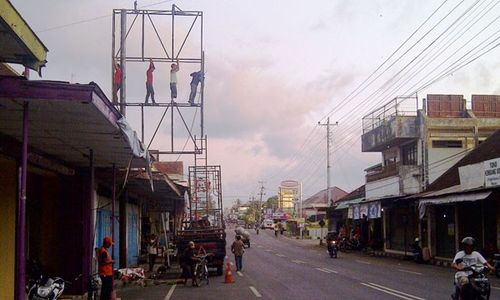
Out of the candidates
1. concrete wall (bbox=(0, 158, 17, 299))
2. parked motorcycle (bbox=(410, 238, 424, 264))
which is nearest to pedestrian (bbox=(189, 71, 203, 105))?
concrete wall (bbox=(0, 158, 17, 299))

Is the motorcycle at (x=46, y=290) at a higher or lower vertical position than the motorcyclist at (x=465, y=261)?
lower

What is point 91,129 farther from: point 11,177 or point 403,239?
point 403,239

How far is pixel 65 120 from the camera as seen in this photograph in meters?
10.6

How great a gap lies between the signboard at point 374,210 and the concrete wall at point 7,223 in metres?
32.9

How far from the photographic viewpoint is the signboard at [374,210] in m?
43.2

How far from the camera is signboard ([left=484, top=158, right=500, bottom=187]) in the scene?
27.2 meters

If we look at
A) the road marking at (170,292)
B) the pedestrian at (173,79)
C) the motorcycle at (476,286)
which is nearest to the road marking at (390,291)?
the motorcycle at (476,286)

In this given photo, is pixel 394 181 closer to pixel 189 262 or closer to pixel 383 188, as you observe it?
pixel 383 188

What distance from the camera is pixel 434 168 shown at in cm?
4072

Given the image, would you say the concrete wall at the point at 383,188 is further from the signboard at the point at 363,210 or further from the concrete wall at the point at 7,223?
the concrete wall at the point at 7,223

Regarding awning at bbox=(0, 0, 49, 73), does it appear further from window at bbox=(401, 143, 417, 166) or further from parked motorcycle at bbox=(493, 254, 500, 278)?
window at bbox=(401, 143, 417, 166)

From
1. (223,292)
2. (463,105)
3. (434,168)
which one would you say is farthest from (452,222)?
(223,292)

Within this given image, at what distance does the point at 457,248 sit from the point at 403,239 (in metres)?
9.86

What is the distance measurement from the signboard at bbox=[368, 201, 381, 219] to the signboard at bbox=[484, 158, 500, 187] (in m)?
15.1
